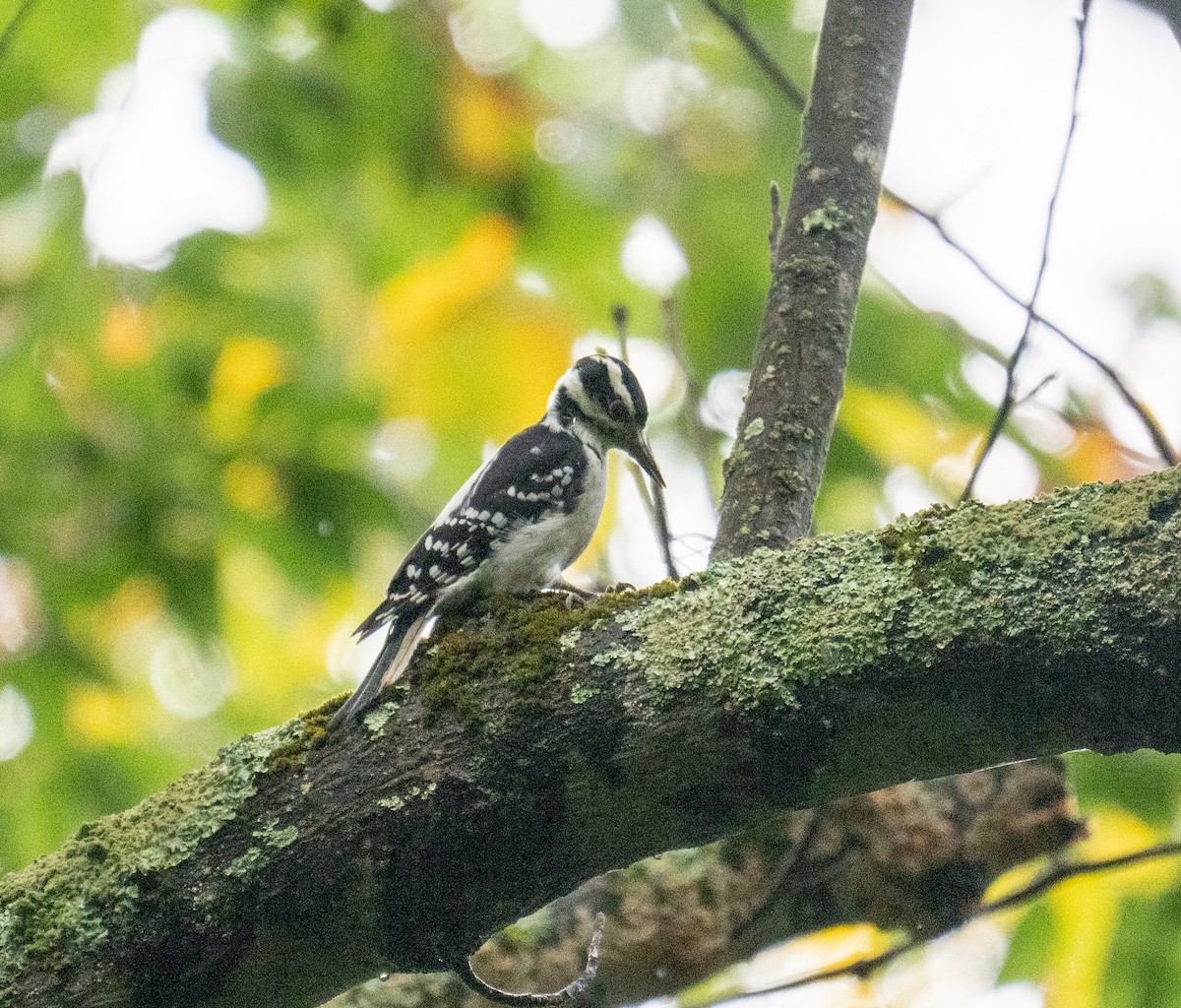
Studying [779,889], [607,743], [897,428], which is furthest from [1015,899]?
[897,428]

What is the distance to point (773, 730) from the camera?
83.7 inches

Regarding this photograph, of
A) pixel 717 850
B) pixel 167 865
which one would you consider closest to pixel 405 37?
pixel 717 850

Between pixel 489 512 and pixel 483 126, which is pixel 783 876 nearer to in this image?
pixel 489 512

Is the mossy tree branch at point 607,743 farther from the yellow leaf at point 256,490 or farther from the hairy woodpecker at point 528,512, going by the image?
the yellow leaf at point 256,490

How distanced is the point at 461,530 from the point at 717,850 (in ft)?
4.37

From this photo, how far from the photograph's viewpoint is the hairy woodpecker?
3.63m

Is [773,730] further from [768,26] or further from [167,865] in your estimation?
[768,26]

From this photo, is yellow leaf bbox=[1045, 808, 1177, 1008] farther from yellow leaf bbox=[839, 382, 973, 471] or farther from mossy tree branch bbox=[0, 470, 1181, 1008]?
mossy tree branch bbox=[0, 470, 1181, 1008]

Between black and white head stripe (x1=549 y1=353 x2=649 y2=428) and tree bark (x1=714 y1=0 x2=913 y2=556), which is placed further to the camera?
black and white head stripe (x1=549 y1=353 x2=649 y2=428)

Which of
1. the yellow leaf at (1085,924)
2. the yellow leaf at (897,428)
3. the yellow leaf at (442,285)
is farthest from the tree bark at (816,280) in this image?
the yellow leaf at (442,285)

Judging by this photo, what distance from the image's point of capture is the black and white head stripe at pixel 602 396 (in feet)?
15.6

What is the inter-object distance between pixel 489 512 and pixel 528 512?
0.45 feet

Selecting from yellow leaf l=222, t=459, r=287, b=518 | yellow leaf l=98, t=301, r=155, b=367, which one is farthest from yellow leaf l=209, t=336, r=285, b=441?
Answer: yellow leaf l=98, t=301, r=155, b=367

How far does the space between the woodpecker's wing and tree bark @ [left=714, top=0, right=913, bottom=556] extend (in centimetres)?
96
